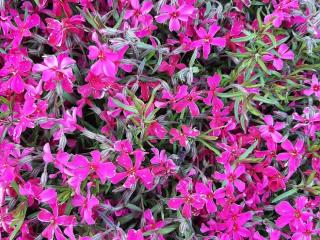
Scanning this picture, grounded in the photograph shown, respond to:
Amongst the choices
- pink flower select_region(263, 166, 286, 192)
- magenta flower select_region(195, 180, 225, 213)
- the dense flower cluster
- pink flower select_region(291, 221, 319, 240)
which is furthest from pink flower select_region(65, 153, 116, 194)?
pink flower select_region(291, 221, 319, 240)

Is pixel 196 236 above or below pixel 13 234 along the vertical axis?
below

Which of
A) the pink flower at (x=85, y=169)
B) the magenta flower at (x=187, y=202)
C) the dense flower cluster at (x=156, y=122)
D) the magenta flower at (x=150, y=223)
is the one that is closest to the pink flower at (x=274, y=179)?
the dense flower cluster at (x=156, y=122)

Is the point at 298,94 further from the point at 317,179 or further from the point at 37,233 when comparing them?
the point at 37,233

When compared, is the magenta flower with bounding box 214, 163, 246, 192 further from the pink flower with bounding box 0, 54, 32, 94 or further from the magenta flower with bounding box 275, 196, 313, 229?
the pink flower with bounding box 0, 54, 32, 94

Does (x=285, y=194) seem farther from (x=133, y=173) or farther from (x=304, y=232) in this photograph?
(x=133, y=173)

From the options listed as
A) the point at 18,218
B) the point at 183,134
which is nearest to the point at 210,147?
the point at 183,134

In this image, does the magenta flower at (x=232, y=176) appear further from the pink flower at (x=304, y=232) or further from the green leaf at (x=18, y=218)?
the green leaf at (x=18, y=218)

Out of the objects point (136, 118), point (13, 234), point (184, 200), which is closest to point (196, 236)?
point (184, 200)
